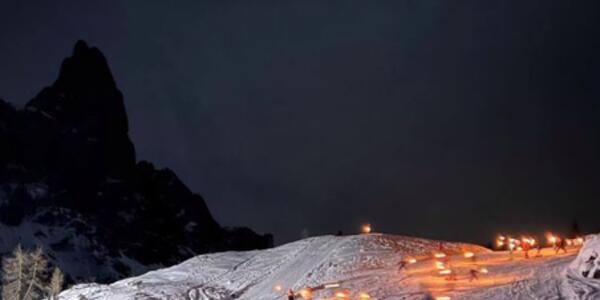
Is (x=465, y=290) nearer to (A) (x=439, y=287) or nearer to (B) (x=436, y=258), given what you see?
(A) (x=439, y=287)

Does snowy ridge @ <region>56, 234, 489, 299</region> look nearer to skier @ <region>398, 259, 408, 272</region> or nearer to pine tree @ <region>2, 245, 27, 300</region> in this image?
skier @ <region>398, 259, 408, 272</region>

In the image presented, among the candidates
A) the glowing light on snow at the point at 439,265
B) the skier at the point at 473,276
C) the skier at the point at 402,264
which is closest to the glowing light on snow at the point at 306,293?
the skier at the point at 402,264

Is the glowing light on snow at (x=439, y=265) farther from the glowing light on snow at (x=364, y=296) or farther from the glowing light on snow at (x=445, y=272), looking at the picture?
the glowing light on snow at (x=364, y=296)

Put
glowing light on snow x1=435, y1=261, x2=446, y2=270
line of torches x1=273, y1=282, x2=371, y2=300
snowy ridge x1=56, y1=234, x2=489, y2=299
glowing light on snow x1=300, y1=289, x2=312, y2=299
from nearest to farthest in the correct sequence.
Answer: line of torches x1=273, y1=282, x2=371, y2=300, glowing light on snow x1=300, y1=289, x2=312, y2=299, glowing light on snow x1=435, y1=261, x2=446, y2=270, snowy ridge x1=56, y1=234, x2=489, y2=299

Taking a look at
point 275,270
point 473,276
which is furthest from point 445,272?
point 275,270

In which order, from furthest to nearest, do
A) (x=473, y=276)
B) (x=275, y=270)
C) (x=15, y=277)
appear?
(x=275, y=270) → (x=15, y=277) → (x=473, y=276)

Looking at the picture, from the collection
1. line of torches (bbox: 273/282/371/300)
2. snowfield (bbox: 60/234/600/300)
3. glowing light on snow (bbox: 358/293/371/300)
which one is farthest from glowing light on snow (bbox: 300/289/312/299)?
glowing light on snow (bbox: 358/293/371/300)

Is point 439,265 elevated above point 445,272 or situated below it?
above

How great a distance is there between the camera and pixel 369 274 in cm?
4797

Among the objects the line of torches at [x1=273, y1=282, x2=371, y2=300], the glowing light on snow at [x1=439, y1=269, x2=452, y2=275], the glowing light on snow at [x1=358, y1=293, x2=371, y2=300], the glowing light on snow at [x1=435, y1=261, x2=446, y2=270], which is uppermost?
the glowing light on snow at [x1=435, y1=261, x2=446, y2=270]

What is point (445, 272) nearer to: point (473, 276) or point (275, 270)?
point (473, 276)

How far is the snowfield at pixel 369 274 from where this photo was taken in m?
36.9

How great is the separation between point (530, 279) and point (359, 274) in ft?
42.4

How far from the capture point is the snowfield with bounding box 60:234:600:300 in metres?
36.9
